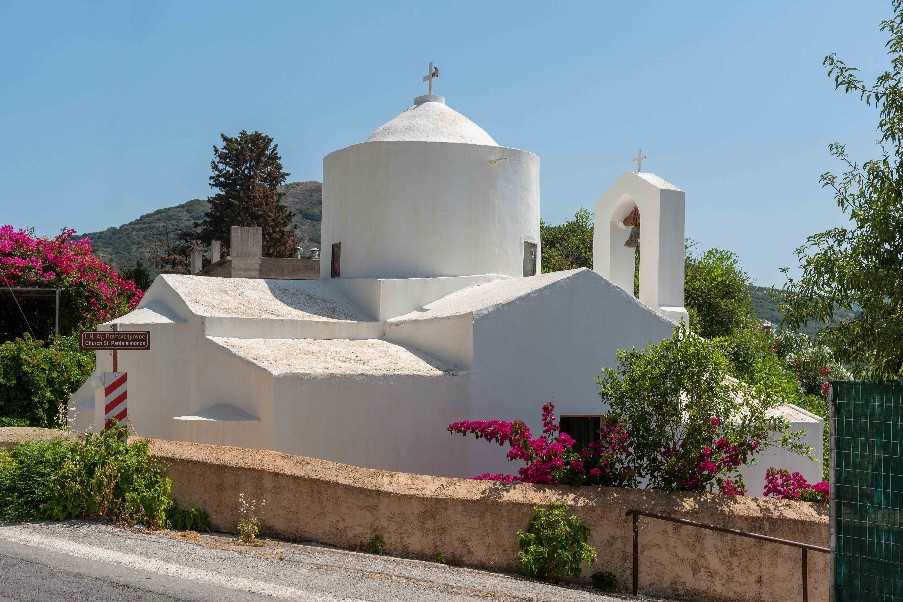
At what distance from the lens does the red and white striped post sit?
14148 millimetres

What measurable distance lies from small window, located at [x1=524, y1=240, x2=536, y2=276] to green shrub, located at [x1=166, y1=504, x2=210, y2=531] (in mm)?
12685

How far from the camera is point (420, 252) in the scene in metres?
22.3

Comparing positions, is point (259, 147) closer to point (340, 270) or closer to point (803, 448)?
point (340, 270)

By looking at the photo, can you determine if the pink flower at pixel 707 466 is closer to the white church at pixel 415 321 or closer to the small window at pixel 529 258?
the white church at pixel 415 321

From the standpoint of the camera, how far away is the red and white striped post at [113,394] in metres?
14.1

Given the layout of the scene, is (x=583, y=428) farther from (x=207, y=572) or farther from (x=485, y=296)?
(x=207, y=572)

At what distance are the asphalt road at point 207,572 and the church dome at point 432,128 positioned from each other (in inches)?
520

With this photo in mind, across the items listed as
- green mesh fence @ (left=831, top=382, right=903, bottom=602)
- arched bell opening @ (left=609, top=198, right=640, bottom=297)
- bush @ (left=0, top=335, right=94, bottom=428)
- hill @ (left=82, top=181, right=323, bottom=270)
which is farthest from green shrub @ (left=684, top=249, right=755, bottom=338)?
hill @ (left=82, top=181, right=323, bottom=270)

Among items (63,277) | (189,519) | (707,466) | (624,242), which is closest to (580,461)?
(707,466)

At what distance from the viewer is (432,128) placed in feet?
76.3

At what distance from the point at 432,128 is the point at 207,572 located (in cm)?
1524

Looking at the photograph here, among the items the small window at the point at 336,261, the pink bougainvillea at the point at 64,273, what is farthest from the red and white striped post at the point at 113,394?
the pink bougainvillea at the point at 64,273

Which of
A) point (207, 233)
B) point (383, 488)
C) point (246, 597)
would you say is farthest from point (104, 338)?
point (207, 233)

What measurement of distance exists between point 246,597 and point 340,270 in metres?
15.0
